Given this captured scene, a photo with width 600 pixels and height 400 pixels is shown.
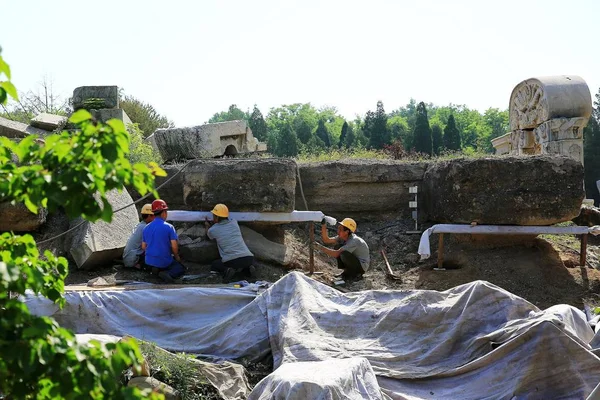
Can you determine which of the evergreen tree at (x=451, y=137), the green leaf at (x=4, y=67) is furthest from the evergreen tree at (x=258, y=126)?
the green leaf at (x=4, y=67)

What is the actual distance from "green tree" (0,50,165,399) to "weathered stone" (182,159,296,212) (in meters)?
8.05

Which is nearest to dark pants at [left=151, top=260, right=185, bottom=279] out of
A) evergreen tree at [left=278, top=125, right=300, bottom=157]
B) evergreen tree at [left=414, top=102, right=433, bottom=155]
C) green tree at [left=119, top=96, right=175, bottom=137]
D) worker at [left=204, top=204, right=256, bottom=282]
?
worker at [left=204, top=204, right=256, bottom=282]

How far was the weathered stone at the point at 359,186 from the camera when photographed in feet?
42.1

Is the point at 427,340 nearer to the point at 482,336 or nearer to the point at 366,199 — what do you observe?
the point at 482,336

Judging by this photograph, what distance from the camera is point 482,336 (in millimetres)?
6457

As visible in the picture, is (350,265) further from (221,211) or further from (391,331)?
(391,331)

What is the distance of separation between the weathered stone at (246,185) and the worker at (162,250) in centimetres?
129

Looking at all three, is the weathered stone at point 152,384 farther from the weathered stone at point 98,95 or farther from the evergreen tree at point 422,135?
the evergreen tree at point 422,135

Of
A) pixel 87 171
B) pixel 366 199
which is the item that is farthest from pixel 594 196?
pixel 87 171

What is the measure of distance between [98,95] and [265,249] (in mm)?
5817

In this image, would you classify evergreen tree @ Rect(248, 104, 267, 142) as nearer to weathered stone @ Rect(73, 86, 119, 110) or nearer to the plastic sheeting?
weathered stone @ Rect(73, 86, 119, 110)

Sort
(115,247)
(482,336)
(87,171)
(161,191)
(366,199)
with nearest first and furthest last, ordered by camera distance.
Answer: (87,171)
(482,336)
(115,247)
(161,191)
(366,199)

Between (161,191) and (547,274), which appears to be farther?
(161,191)

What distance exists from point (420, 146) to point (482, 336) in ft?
85.4
